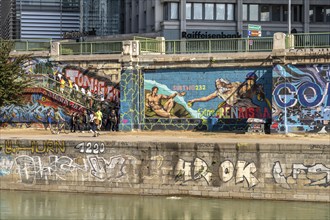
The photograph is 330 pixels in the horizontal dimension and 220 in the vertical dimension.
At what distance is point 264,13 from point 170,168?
2373 inches

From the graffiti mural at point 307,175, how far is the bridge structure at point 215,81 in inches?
438

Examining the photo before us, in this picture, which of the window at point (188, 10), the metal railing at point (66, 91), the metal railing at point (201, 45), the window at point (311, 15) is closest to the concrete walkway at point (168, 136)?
the metal railing at point (66, 91)

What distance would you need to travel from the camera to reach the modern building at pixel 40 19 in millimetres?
99000

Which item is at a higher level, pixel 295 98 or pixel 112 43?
pixel 112 43

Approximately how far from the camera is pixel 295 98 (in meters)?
47.9

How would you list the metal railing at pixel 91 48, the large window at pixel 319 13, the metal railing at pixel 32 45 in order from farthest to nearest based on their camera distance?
the large window at pixel 319 13 < the metal railing at pixel 32 45 < the metal railing at pixel 91 48

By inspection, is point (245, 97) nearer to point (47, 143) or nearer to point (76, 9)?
point (47, 143)

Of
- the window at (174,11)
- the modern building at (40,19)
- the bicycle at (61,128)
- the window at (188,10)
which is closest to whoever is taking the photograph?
the bicycle at (61,128)

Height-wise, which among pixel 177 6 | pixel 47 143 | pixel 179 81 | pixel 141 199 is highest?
pixel 177 6

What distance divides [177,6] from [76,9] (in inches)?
706

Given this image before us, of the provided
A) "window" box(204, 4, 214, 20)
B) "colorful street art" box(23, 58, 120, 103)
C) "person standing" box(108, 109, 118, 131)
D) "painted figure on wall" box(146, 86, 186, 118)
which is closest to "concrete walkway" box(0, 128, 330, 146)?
"painted figure on wall" box(146, 86, 186, 118)

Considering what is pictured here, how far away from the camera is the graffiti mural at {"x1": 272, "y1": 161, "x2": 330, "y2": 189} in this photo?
36.7 metres

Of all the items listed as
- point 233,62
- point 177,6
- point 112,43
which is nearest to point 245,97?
point 233,62

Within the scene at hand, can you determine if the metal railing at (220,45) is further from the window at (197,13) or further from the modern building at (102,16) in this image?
the modern building at (102,16)
